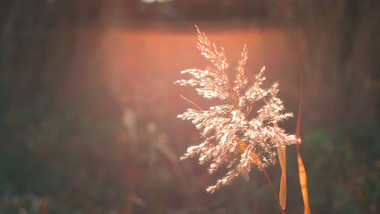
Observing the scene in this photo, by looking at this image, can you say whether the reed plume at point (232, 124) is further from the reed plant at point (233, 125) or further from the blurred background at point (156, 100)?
the blurred background at point (156, 100)

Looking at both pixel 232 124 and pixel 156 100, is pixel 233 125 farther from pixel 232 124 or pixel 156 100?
pixel 156 100

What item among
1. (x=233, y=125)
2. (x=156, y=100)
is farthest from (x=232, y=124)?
(x=156, y=100)

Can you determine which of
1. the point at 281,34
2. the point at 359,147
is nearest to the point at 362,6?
the point at 281,34

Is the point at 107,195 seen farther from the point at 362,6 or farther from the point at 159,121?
the point at 362,6

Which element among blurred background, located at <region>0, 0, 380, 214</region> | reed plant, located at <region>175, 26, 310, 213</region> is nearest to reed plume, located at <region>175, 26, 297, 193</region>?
reed plant, located at <region>175, 26, 310, 213</region>

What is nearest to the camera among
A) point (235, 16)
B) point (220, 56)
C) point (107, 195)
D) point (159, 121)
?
point (220, 56)

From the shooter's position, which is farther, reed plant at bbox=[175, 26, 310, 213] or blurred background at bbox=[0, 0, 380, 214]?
blurred background at bbox=[0, 0, 380, 214]

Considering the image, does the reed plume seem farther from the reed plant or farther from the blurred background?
the blurred background

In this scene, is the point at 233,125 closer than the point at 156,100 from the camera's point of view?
Yes

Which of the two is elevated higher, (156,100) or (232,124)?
(232,124)
